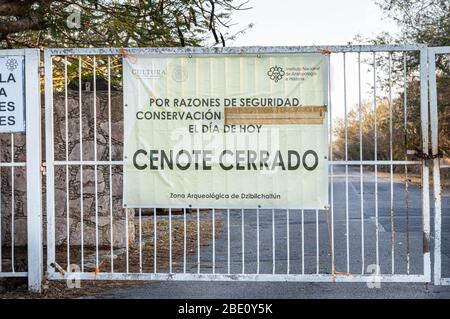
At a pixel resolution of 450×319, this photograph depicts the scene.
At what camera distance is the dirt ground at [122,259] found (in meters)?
8.44

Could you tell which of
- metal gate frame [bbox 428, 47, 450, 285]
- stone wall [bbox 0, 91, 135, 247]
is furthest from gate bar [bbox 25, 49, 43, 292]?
metal gate frame [bbox 428, 47, 450, 285]

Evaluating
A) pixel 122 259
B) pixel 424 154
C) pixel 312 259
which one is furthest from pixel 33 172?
pixel 312 259

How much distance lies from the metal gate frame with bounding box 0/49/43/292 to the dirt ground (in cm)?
20

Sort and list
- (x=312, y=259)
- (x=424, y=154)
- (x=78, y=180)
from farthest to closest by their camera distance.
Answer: (x=78, y=180) → (x=312, y=259) → (x=424, y=154)

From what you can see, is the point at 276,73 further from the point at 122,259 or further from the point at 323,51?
the point at 122,259

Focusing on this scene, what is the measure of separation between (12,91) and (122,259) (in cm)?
352

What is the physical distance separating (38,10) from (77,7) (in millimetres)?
1637

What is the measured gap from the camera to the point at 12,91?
833 cm

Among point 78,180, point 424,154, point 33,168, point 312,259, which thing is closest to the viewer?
point 424,154

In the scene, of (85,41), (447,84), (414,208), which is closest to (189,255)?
(85,41)

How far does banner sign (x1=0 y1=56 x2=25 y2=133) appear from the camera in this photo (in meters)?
8.32

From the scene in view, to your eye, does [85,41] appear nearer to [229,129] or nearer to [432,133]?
[229,129]

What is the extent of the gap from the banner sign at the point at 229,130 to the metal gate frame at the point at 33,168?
3.27ft

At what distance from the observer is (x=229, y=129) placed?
797 cm
